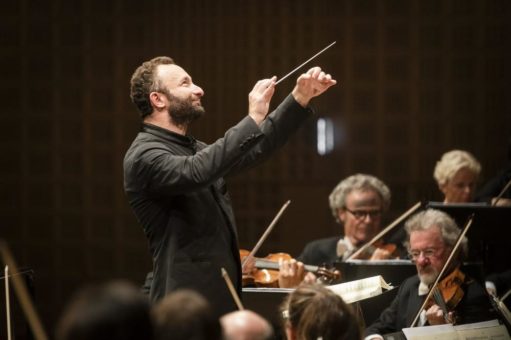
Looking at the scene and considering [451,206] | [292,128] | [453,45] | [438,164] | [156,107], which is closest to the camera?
[292,128]

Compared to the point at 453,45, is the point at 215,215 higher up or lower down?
lower down

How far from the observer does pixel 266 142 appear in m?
3.01

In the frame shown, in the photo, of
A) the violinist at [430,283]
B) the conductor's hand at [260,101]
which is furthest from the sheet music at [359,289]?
the conductor's hand at [260,101]

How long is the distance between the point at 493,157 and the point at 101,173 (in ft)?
8.45

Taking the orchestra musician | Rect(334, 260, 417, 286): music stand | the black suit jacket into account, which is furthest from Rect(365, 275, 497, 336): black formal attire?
the black suit jacket

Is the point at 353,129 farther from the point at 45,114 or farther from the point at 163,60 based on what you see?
the point at 163,60

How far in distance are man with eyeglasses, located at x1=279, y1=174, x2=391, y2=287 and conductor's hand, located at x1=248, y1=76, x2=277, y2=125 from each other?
6.50 feet

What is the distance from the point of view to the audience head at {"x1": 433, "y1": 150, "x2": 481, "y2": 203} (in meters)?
5.52

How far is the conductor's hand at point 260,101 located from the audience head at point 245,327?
3.55ft

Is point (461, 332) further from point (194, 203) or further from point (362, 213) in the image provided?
point (362, 213)

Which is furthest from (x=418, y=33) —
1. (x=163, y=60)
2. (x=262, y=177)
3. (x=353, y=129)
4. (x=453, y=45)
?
(x=163, y=60)

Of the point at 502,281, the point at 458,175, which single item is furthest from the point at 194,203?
the point at 458,175

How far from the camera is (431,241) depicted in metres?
3.95

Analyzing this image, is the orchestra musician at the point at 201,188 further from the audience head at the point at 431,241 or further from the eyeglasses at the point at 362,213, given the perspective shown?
the eyeglasses at the point at 362,213
